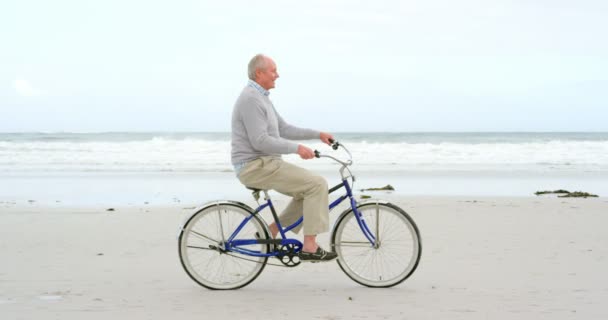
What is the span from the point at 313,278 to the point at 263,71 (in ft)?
5.69

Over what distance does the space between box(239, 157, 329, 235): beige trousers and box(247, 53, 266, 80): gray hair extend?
0.61 metres

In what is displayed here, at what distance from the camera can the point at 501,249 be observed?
645 cm

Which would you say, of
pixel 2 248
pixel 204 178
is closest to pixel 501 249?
pixel 2 248

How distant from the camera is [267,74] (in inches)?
183

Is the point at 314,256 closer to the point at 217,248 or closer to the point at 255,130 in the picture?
the point at 217,248

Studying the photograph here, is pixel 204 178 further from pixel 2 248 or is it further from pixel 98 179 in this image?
pixel 2 248

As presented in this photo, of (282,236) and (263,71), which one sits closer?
(263,71)

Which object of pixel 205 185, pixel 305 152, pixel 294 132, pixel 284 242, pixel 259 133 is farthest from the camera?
pixel 205 185

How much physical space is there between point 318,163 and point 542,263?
52.4ft

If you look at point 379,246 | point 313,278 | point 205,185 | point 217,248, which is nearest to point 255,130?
point 217,248

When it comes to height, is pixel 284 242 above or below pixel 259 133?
below

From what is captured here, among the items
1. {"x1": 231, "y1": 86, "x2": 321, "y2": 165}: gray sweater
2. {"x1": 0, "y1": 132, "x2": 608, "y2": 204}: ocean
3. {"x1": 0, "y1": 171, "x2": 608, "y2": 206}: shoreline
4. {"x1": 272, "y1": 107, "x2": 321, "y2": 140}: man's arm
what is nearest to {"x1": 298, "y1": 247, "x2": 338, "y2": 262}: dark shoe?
{"x1": 231, "y1": 86, "x2": 321, "y2": 165}: gray sweater

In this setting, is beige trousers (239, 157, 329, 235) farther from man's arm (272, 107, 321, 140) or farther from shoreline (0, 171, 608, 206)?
shoreline (0, 171, 608, 206)

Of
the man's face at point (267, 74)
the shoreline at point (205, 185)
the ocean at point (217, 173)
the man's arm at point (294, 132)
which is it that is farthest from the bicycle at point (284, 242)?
the ocean at point (217, 173)
